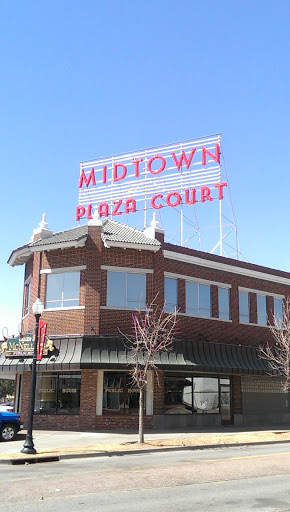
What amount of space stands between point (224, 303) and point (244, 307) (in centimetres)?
181

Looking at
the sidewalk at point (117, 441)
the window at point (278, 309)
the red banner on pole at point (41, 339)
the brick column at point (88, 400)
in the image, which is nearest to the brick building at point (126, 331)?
the brick column at point (88, 400)

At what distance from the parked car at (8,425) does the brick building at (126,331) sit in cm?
380

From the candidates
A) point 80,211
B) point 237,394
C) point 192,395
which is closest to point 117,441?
point 192,395

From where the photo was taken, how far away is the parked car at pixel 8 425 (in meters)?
20.9

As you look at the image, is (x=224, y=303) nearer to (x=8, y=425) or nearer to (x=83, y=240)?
(x=83, y=240)

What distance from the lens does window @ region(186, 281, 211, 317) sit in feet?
95.9

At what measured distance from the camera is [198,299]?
29625mm

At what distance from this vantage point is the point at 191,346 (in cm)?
2731

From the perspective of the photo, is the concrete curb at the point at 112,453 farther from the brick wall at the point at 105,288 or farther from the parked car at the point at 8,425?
the brick wall at the point at 105,288

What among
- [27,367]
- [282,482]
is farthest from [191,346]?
[282,482]

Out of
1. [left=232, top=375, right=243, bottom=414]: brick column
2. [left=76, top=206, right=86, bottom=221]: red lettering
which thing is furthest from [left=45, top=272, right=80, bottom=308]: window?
[left=232, top=375, right=243, bottom=414]: brick column

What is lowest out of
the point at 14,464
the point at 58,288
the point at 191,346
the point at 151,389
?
the point at 14,464

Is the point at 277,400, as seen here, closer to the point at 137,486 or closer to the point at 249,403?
the point at 249,403

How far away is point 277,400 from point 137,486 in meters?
22.6
